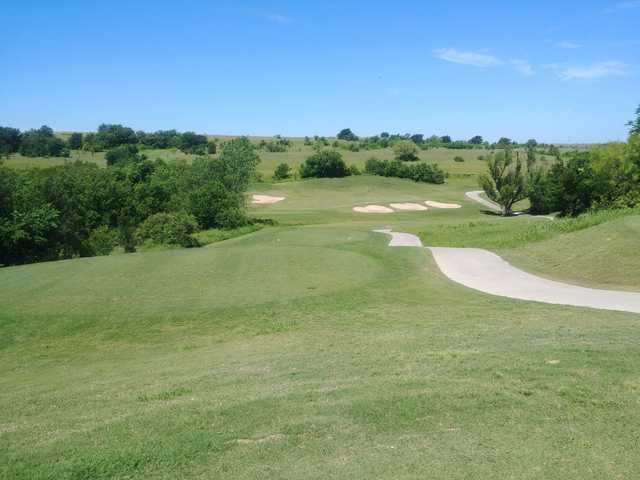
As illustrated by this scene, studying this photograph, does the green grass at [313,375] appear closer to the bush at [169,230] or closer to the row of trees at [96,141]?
the bush at [169,230]

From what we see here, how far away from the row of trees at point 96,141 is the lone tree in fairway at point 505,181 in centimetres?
7485

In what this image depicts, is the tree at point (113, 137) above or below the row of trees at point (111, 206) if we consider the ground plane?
above

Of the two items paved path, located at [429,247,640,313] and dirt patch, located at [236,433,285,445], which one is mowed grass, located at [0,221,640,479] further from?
paved path, located at [429,247,640,313]

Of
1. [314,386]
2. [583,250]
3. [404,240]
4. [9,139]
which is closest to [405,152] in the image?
[9,139]

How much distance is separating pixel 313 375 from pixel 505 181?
6156 cm

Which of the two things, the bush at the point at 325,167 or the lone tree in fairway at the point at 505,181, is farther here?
the bush at the point at 325,167

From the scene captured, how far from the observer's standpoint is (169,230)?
4325 centimetres

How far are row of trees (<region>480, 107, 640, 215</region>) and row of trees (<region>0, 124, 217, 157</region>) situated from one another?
7611 centimetres

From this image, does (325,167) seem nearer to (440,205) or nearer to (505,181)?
(440,205)

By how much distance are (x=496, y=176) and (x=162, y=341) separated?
2294 inches

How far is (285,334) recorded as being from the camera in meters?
14.3

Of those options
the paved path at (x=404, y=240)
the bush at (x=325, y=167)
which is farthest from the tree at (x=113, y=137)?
the paved path at (x=404, y=240)

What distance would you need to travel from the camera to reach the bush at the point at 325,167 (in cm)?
9850

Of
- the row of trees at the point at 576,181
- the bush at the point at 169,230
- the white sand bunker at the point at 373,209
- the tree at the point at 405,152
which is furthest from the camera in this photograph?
the tree at the point at 405,152
